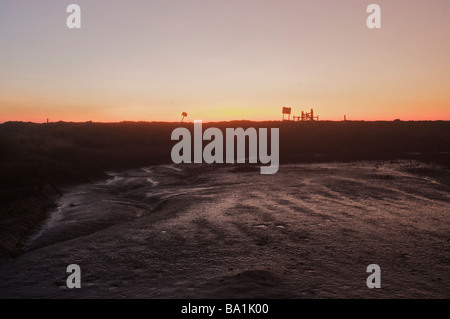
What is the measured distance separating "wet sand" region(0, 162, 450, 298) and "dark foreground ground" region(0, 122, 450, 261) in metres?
1.09

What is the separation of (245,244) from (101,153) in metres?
26.6

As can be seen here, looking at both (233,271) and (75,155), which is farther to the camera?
(75,155)

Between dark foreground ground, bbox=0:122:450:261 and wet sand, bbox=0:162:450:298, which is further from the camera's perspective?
dark foreground ground, bbox=0:122:450:261

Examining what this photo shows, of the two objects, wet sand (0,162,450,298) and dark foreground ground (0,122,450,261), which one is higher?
dark foreground ground (0,122,450,261)

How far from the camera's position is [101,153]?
108 ft

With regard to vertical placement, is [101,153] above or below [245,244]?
above

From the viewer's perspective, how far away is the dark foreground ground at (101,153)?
13439 millimetres

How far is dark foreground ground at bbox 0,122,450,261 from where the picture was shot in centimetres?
1344

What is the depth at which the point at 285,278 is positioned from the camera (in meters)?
6.66

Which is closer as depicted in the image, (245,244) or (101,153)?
(245,244)

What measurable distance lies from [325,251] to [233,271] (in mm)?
2299
